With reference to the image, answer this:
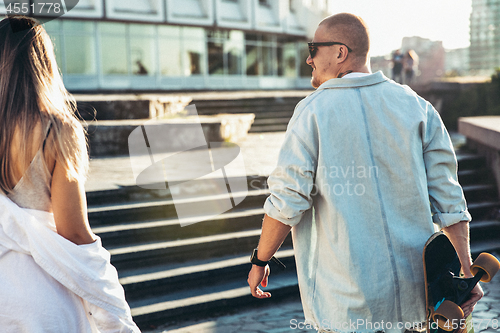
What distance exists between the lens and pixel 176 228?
5035 millimetres

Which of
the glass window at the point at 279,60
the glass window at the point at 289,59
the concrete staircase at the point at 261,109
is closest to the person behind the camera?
the concrete staircase at the point at 261,109

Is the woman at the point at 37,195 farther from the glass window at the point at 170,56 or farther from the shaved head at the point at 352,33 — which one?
the glass window at the point at 170,56

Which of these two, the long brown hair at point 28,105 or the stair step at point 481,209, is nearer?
the long brown hair at point 28,105

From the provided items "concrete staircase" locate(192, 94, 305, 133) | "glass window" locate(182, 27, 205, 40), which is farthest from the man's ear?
"glass window" locate(182, 27, 205, 40)

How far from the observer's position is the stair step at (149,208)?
4.91 meters

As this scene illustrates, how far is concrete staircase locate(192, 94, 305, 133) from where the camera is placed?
1497 centimetres

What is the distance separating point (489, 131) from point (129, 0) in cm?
2168

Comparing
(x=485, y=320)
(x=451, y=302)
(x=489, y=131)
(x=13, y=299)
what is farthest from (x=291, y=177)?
(x=489, y=131)

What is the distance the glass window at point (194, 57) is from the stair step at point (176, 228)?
75.1 feet

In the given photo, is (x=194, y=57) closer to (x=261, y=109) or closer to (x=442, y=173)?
(x=261, y=109)

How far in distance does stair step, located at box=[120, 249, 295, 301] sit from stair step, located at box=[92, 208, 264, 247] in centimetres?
40

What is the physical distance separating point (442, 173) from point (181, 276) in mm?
3129

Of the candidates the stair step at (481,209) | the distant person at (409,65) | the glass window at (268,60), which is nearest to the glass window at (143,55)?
the glass window at (268,60)

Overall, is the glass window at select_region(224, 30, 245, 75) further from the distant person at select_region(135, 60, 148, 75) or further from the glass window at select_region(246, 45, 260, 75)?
the distant person at select_region(135, 60, 148, 75)
